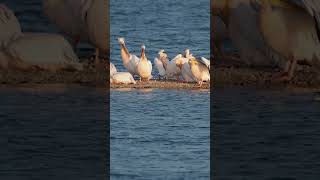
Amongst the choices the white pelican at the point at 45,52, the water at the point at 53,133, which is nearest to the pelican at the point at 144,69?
the white pelican at the point at 45,52

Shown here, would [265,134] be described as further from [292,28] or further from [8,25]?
[8,25]

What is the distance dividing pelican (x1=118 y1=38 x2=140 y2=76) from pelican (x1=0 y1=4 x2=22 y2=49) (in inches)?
95.0

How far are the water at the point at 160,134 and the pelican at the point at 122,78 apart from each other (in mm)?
305

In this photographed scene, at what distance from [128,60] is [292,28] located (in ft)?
12.5

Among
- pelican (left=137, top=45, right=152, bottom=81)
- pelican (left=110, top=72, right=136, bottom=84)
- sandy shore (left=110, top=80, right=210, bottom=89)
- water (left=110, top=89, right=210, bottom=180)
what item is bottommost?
water (left=110, top=89, right=210, bottom=180)

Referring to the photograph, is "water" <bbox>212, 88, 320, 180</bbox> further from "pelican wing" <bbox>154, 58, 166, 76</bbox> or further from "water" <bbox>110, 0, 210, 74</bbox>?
"water" <bbox>110, 0, 210, 74</bbox>

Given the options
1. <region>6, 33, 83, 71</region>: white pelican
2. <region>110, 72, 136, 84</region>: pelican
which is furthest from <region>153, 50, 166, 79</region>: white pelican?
<region>6, 33, 83, 71</region>: white pelican

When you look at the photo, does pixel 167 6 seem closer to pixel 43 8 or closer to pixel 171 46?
pixel 171 46

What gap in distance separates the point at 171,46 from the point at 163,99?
4079 mm

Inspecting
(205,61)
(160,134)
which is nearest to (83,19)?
(160,134)

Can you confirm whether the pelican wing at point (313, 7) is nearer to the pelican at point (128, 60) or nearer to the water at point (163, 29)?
the pelican at point (128, 60)

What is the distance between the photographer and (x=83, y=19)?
1170 centimetres

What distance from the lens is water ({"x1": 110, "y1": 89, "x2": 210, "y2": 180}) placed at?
9531 mm

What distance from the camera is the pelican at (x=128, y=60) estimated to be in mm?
14414
